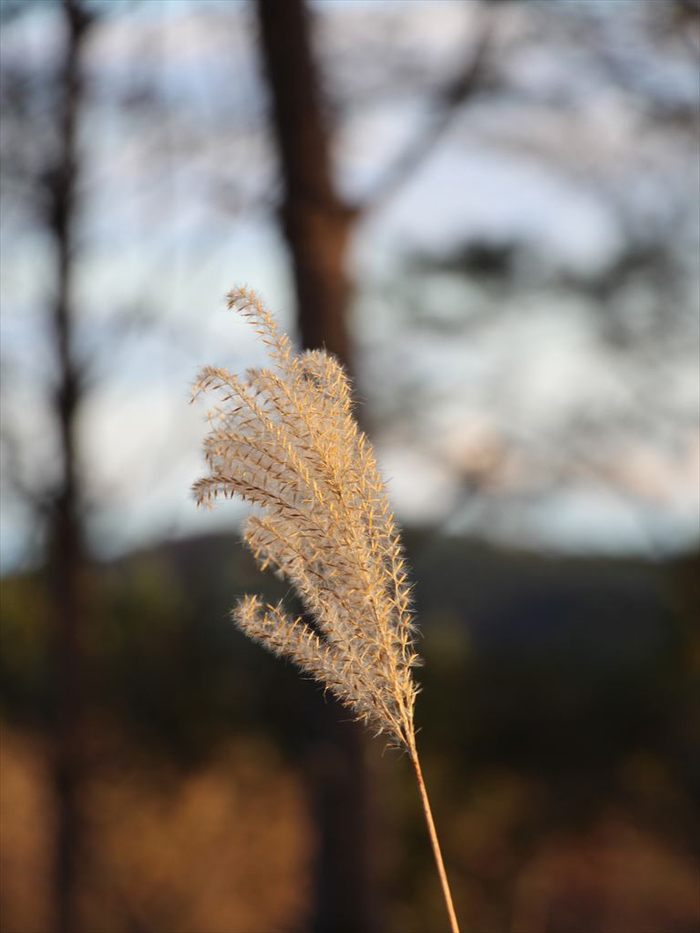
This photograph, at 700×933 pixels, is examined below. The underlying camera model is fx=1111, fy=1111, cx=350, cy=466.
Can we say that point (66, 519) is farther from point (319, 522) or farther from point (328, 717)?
point (319, 522)

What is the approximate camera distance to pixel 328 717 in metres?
4.54

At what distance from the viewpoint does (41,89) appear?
622 centimetres

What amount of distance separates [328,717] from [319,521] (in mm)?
3456

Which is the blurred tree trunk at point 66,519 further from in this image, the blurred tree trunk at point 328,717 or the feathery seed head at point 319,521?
the feathery seed head at point 319,521

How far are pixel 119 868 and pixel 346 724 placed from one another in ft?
13.6

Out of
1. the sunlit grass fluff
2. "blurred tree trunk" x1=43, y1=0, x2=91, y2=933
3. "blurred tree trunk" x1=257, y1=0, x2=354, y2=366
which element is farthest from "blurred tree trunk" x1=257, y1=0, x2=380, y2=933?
the sunlit grass fluff

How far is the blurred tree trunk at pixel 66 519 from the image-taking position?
19.8 ft

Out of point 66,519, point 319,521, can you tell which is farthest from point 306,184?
point 319,521

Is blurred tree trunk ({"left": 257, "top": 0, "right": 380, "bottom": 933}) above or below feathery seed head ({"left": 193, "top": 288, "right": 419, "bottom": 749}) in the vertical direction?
above

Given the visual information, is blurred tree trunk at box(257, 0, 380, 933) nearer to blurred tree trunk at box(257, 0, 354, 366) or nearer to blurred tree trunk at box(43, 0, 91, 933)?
blurred tree trunk at box(257, 0, 354, 366)

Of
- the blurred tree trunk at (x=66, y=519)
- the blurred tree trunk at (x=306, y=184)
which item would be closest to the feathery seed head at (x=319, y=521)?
the blurred tree trunk at (x=306, y=184)

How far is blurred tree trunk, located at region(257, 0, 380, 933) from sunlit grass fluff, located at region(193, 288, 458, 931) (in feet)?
10.6

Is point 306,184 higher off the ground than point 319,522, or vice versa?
point 306,184

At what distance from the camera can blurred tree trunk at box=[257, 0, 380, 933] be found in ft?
15.0
